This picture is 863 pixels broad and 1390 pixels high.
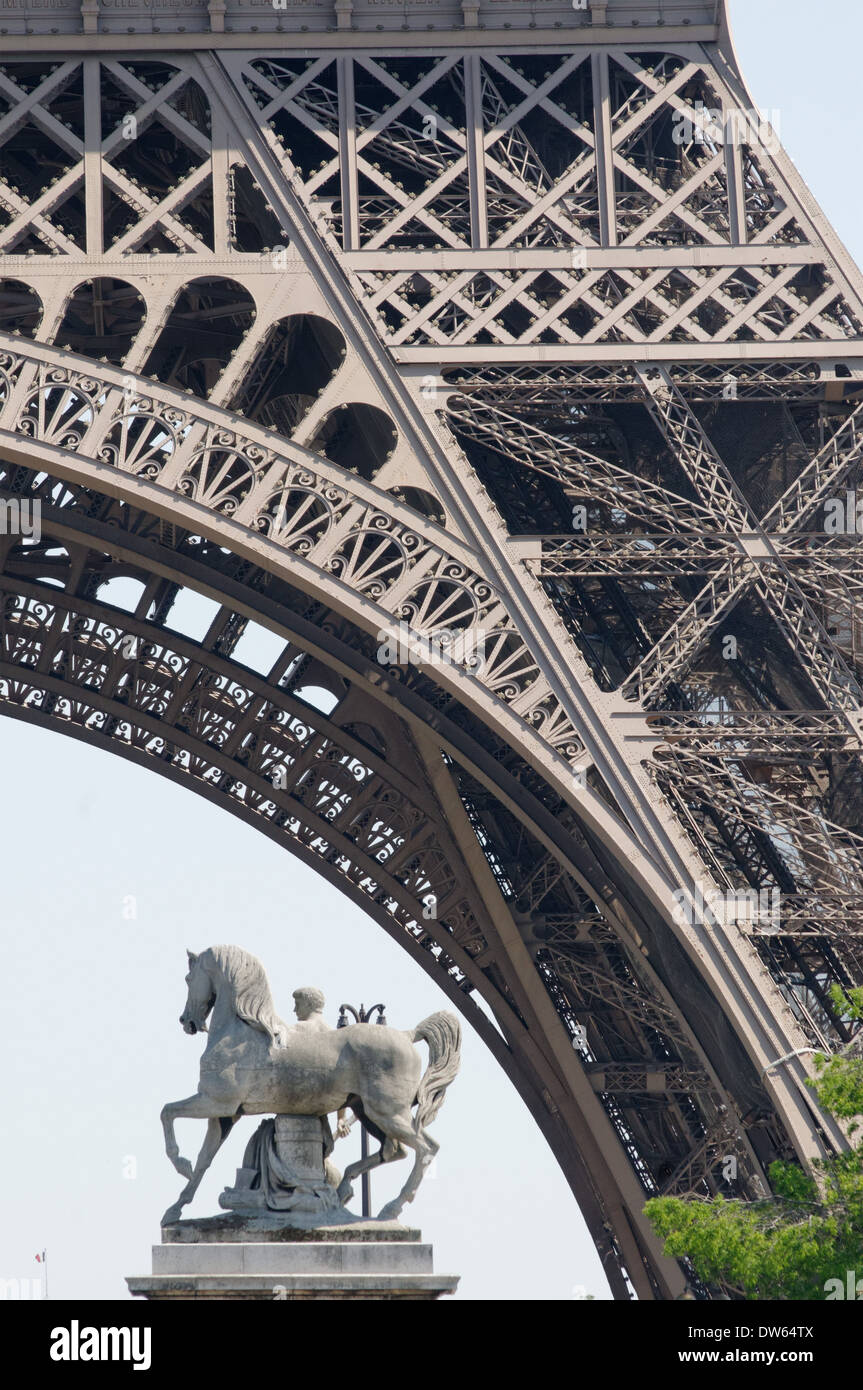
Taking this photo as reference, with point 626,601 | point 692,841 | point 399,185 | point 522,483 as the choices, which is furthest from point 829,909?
point 399,185

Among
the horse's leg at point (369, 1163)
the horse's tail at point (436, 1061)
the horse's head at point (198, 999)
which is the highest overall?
the horse's head at point (198, 999)

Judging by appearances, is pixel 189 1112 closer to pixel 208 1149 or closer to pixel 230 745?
pixel 208 1149

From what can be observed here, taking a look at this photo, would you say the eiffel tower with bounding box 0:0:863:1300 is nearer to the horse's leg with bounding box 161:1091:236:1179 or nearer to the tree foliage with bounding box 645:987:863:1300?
the tree foliage with bounding box 645:987:863:1300

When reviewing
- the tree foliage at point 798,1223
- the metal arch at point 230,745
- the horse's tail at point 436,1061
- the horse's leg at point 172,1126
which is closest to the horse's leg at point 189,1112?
the horse's leg at point 172,1126

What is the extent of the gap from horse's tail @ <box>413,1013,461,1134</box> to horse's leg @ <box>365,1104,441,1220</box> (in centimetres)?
15

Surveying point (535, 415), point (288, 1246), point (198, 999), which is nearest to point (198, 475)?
point (535, 415)

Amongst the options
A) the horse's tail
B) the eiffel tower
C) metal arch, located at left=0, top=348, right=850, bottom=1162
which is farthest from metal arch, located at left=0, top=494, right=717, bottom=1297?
the horse's tail

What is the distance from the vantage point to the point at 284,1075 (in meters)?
18.8

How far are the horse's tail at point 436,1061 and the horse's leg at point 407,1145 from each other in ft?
0.49

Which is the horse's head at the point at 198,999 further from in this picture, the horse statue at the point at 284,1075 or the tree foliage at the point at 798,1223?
the tree foliage at the point at 798,1223

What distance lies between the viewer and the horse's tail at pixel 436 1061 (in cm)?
1933

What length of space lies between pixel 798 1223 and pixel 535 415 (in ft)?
30.9
